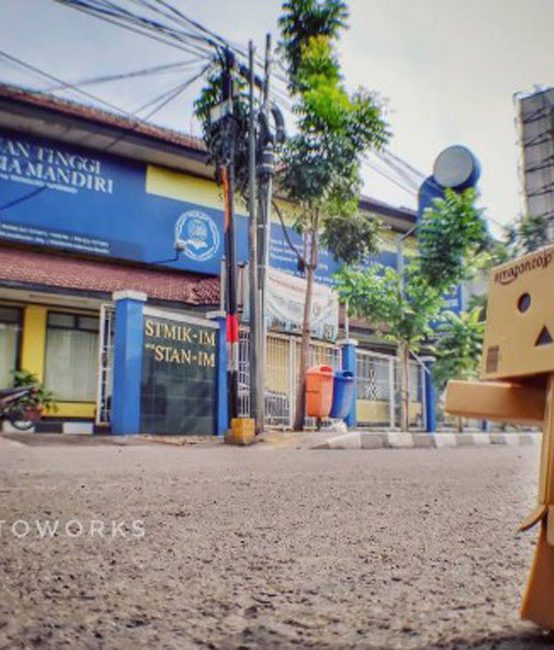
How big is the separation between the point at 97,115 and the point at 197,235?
294 cm

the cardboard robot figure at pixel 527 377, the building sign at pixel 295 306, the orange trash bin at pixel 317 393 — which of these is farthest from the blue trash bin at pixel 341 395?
the cardboard robot figure at pixel 527 377

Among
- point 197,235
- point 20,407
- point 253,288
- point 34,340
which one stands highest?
point 197,235

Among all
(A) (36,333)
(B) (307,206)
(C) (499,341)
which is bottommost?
(C) (499,341)

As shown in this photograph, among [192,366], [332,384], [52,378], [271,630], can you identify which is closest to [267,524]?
[271,630]

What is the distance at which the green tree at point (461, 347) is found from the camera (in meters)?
13.0

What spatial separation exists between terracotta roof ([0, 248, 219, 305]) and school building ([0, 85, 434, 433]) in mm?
31

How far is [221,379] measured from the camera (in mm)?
10633

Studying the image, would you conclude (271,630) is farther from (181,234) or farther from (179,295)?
(181,234)

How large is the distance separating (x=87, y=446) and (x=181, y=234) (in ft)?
23.4

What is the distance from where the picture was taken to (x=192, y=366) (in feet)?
33.6

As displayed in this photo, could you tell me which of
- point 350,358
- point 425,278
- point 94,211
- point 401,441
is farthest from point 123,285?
point 401,441

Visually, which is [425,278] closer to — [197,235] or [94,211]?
[197,235]

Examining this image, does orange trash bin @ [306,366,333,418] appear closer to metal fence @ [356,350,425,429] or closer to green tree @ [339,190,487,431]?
green tree @ [339,190,487,431]

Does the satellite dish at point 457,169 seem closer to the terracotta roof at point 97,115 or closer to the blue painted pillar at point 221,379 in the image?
the terracotta roof at point 97,115
